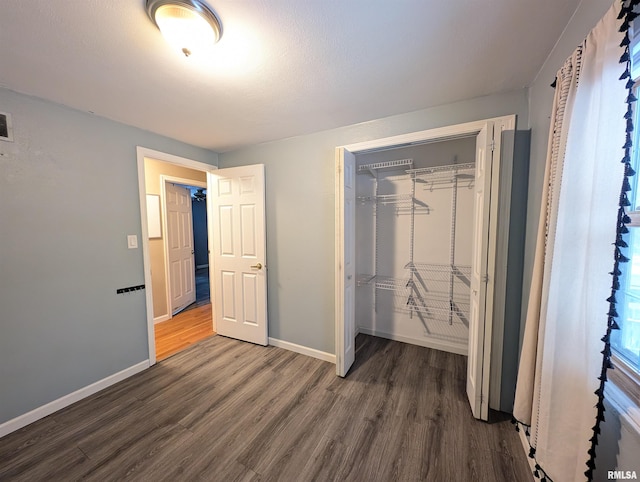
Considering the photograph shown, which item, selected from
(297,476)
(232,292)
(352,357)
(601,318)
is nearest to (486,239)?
(601,318)

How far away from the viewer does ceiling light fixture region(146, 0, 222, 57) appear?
0.96m

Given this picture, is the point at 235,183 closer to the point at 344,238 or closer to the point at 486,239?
the point at 344,238

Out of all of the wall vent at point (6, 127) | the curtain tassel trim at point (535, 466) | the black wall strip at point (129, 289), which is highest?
the wall vent at point (6, 127)

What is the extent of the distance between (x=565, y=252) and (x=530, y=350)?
0.54 meters

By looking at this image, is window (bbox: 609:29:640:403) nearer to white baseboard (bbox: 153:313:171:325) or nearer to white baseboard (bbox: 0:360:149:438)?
white baseboard (bbox: 0:360:149:438)

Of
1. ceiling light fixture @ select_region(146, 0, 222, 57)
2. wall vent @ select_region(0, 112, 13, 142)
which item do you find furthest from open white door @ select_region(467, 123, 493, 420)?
wall vent @ select_region(0, 112, 13, 142)

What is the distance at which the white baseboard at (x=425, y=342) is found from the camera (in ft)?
8.43

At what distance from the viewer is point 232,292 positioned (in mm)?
2920

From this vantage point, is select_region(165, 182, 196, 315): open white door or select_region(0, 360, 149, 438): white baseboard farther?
select_region(165, 182, 196, 315): open white door

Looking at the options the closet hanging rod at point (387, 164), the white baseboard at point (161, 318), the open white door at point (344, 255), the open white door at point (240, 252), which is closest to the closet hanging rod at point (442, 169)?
the closet hanging rod at point (387, 164)

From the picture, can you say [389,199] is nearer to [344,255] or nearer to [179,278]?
[344,255]

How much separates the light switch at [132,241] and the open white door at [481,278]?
295 cm

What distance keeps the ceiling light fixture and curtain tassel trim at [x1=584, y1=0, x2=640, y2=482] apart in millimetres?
1460

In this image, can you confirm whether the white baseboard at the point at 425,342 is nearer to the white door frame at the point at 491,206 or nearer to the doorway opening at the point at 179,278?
the white door frame at the point at 491,206
